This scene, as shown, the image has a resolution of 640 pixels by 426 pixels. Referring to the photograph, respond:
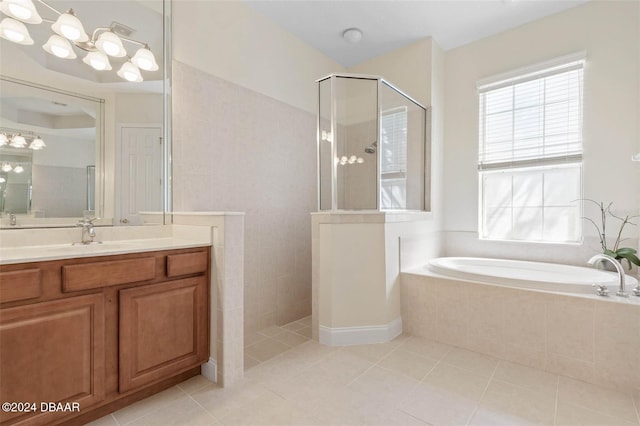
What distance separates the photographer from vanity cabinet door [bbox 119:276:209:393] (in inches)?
60.5

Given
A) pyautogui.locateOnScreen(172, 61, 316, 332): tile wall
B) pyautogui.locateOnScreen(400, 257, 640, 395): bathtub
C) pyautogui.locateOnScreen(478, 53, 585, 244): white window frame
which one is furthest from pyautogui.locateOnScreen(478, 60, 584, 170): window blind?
pyautogui.locateOnScreen(172, 61, 316, 332): tile wall

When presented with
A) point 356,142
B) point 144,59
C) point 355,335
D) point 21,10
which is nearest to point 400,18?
point 356,142

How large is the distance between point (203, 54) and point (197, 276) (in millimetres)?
1712

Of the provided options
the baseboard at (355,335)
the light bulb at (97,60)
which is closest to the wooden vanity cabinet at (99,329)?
the baseboard at (355,335)

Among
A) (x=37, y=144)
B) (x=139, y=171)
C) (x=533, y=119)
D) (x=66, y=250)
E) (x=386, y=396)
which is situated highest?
(x=533, y=119)

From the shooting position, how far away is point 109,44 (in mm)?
1823

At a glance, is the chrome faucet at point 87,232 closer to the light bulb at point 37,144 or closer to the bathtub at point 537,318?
the light bulb at point 37,144

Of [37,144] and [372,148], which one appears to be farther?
[372,148]

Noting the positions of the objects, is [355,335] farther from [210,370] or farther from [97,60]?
[97,60]

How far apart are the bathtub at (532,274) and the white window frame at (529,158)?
30cm

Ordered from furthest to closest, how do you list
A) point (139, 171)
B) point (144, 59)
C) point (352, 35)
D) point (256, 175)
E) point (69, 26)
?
point (352, 35) → point (256, 175) → point (139, 171) → point (144, 59) → point (69, 26)

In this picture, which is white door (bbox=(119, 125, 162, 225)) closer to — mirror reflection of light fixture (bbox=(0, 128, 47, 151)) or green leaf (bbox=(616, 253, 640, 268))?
mirror reflection of light fixture (bbox=(0, 128, 47, 151))

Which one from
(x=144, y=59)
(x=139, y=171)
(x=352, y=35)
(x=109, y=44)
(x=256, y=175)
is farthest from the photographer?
(x=352, y=35)

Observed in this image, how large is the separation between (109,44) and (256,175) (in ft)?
4.36
